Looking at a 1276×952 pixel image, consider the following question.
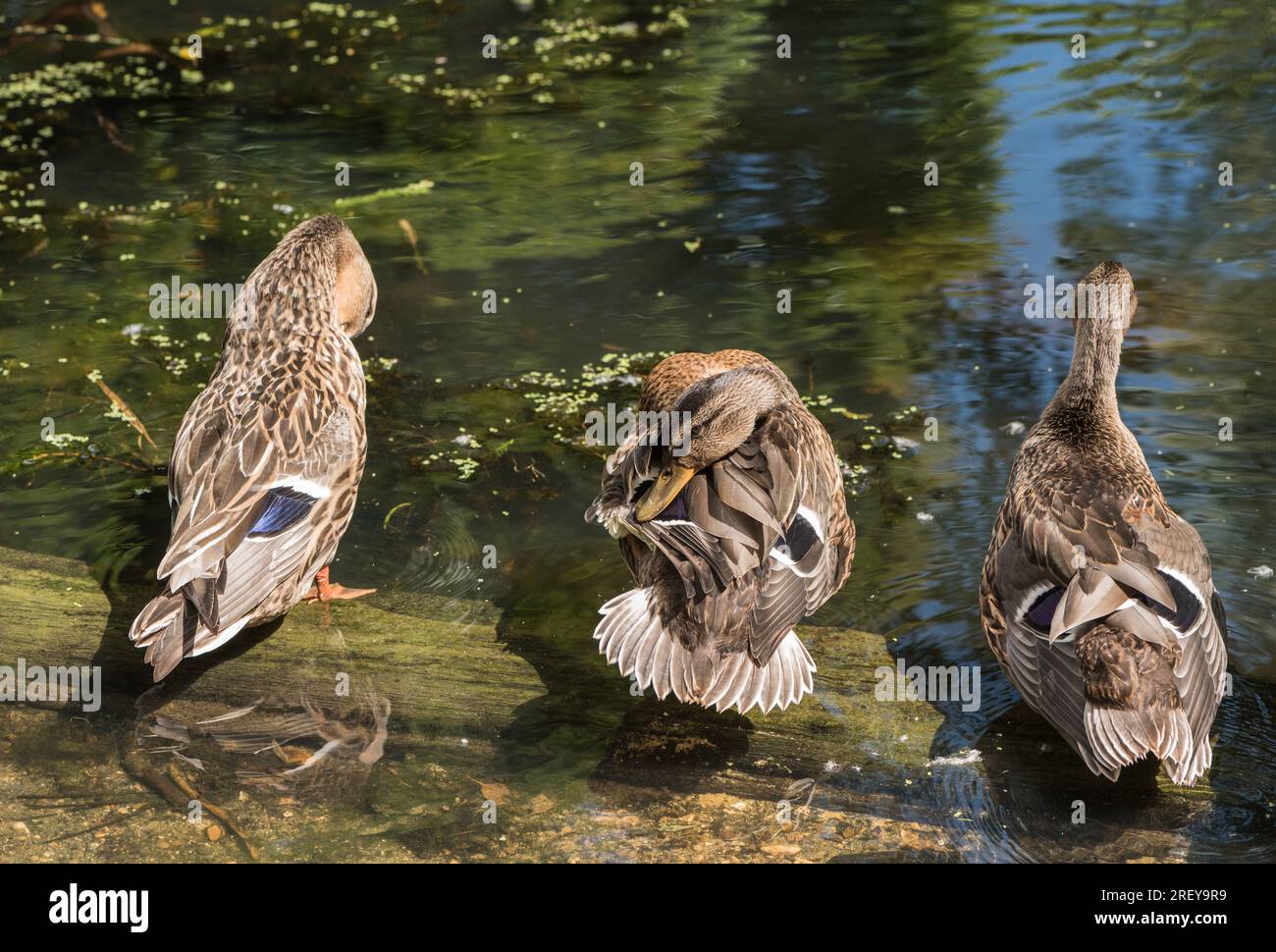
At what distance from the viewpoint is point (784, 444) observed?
5.07m

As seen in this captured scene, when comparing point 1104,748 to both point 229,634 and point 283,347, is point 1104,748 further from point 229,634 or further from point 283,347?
point 283,347

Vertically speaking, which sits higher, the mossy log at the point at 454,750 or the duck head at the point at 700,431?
the duck head at the point at 700,431

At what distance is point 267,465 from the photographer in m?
5.00

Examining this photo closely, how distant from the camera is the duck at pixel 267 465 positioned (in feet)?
14.8

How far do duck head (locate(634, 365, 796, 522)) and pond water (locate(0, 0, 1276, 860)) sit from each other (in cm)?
63

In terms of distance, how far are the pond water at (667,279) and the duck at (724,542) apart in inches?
9.1

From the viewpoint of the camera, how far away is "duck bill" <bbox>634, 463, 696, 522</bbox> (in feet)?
15.5

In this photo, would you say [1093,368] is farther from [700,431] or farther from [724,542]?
[724,542]
